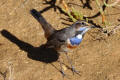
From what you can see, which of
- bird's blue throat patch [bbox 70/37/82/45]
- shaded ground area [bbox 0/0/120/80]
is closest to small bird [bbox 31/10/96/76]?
bird's blue throat patch [bbox 70/37/82/45]

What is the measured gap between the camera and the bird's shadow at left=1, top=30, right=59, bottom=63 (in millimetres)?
6797

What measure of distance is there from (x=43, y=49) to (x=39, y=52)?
0.40 ft

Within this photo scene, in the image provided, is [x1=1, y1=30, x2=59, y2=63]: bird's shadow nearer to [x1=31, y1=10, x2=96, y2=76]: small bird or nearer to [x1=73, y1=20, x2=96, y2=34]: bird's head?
[x1=31, y1=10, x2=96, y2=76]: small bird

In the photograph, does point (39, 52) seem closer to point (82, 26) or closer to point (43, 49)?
point (43, 49)

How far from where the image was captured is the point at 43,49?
7039mm

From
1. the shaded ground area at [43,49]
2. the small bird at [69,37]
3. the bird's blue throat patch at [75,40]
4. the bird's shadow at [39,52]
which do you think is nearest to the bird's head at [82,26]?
the small bird at [69,37]

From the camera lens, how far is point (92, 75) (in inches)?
241

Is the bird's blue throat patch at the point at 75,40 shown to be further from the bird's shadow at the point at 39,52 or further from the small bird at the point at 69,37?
the bird's shadow at the point at 39,52

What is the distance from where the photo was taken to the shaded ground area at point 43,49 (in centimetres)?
627

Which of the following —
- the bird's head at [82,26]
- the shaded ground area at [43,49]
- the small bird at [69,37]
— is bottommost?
the shaded ground area at [43,49]

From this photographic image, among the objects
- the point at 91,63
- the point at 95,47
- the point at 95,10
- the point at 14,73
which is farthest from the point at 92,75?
the point at 95,10

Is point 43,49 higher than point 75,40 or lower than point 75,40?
lower

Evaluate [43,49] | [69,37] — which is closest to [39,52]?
[43,49]

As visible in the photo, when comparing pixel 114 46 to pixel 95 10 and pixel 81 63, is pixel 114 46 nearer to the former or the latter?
pixel 81 63
